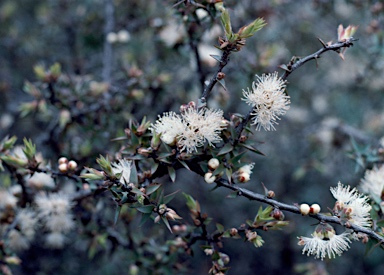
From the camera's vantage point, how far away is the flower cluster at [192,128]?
1650 mm

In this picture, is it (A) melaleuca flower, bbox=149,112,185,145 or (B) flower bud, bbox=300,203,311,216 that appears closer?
(B) flower bud, bbox=300,203,311,216

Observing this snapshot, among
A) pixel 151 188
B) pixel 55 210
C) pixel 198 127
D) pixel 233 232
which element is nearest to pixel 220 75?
pixel 198 127

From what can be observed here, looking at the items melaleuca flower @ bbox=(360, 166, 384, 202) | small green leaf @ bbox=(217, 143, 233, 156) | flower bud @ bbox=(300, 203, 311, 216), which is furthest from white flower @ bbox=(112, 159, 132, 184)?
melaleuca flower @ bbox=(360, 166, 384, 202)

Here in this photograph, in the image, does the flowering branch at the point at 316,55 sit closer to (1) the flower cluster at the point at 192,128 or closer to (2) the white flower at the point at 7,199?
(1) the flower cluster at the point at 192,128

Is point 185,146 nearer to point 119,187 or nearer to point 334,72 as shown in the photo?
point 119,187

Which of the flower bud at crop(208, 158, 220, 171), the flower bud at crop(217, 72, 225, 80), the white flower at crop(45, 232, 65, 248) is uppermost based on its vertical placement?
the flower bud at crop(217, 72, 225, 80)

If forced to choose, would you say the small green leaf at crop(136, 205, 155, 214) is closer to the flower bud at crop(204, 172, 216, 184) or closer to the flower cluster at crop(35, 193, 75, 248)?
the flower bud at crop(204, 172, 216, 184)

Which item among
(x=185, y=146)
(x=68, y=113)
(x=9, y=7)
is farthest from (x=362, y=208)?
(x=9, y=7)

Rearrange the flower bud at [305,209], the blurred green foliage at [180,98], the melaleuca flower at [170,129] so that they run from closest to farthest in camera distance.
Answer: the flower bud at [305,209], the melaleuca flower at [170,129], the blurred green foliage at [180,98]

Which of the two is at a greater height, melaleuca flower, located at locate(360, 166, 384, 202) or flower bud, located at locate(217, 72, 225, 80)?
flower bud, located at locate(217, 72, 225, 80)

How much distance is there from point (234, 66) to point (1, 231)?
169 centimetres

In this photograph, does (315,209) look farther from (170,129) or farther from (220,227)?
(170,129)

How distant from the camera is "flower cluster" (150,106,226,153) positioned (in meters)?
1.65

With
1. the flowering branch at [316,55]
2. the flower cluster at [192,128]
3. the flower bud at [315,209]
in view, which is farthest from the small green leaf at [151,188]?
the flower bud at [315,209]
